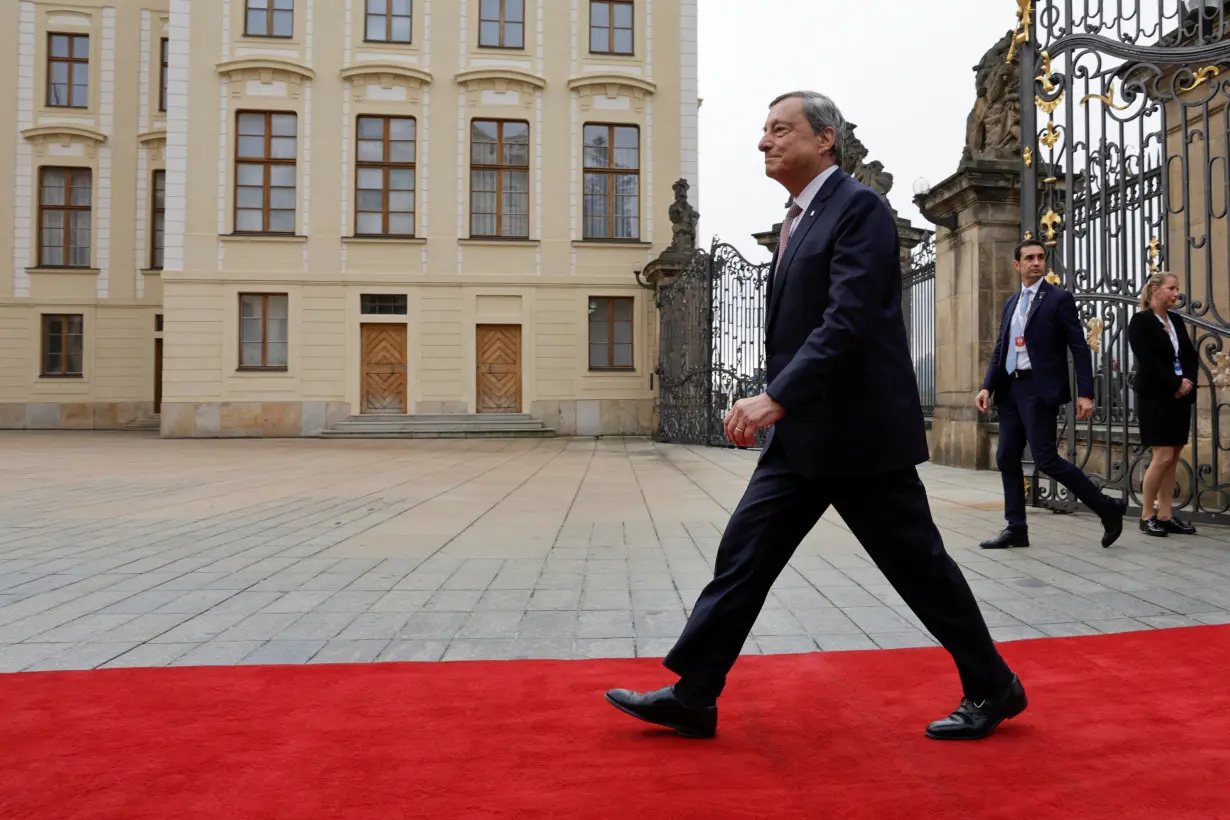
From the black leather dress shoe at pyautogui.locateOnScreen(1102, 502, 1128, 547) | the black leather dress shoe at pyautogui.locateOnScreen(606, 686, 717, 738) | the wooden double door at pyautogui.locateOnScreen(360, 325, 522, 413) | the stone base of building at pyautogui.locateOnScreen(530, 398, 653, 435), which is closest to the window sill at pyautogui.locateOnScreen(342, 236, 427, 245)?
the wooden double door at pyautogui.locateOnScreen(360, 325, 522, 413)

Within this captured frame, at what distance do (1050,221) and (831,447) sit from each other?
242 inches

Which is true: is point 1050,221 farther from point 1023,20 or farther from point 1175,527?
point 1175,527

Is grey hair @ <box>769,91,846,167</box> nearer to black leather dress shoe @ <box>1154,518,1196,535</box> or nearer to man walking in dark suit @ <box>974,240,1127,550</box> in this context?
man walking in dark suit @ <box>974,240,1127,550</box>

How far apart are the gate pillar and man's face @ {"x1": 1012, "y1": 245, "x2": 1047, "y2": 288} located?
13.4 ft

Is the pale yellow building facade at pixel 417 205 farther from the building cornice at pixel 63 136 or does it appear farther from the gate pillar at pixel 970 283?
the gate pillar at pixel 970 283

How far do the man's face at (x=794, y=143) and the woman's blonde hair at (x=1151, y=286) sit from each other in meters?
4.73

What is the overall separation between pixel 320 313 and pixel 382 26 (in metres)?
7.68

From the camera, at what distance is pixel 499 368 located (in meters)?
22.7

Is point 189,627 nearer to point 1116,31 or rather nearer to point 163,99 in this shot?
point 1116,31

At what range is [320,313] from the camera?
22.2 m

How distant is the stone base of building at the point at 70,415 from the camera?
26.5 m

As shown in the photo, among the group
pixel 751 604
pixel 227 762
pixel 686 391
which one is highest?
pixel 686 391

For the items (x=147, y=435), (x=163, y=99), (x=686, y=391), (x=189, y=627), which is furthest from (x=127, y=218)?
(x=189, y=627)

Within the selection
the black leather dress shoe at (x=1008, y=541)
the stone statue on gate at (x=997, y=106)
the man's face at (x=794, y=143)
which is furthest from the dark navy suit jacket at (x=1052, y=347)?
the stone statue on gate at (x=997, y=106)
